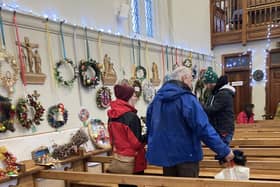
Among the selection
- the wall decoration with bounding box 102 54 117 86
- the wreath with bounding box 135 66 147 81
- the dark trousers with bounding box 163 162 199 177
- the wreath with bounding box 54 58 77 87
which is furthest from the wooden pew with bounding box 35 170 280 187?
the wreath with bounding box 135 66 147 81

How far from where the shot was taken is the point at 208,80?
2.65 metres

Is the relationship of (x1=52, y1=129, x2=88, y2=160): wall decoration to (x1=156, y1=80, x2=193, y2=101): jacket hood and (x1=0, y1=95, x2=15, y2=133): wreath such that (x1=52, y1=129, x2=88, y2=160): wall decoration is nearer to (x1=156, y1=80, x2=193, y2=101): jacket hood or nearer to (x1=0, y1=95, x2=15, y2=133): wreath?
(x1=0, y1=95, x2=15, y2=133): wreath

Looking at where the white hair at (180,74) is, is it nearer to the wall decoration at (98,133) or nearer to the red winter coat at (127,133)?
the red winter coat at (127,133)

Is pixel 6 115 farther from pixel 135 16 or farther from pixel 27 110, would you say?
pixel 135 16

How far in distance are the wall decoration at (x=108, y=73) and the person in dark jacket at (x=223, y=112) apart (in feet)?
5.60

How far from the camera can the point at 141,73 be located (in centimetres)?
459

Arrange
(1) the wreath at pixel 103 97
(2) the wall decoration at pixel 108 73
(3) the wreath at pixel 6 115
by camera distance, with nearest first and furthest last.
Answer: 1. (3) the wreath at pixel 6 115
2. (1) the wreath at pixel 103 97
3. (2) the wall decoration at pixel 108 73

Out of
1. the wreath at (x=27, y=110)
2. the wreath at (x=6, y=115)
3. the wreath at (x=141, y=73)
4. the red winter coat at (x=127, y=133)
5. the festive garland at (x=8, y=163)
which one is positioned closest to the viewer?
the red winter coat at (x=127, y=133)

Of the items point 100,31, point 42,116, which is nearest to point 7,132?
point 42,116

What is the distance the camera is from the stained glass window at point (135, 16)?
4.74 meters

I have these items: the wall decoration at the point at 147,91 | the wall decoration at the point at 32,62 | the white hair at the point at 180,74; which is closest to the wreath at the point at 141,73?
the wall decoration at the point at 147,91

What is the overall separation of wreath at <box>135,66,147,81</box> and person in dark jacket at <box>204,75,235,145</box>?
2117mm

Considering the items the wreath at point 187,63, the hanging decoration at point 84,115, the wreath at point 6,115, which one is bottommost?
the hanging decoration at point 84,115

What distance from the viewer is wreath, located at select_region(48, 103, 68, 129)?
118 inches
